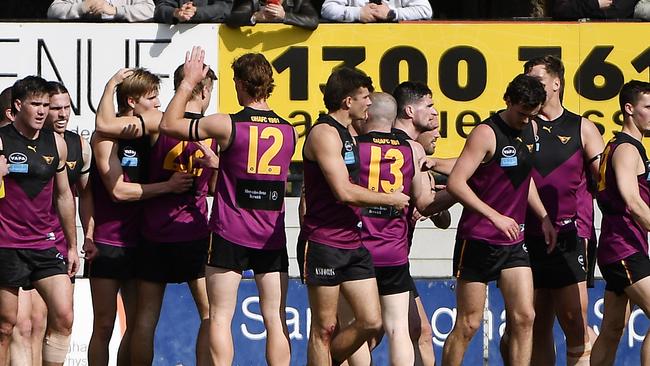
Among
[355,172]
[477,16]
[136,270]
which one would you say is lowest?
[136,270]

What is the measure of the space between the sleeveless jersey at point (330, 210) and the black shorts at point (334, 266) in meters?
0.06

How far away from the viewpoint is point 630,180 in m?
10.3

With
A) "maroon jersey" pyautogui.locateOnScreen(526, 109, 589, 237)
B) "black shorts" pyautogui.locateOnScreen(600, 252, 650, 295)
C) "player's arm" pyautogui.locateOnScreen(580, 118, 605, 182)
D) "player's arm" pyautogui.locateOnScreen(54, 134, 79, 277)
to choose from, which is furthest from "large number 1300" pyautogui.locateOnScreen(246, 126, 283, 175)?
"black shorts" pyautogui.locateOnScreen(600, 252, 650, 295)

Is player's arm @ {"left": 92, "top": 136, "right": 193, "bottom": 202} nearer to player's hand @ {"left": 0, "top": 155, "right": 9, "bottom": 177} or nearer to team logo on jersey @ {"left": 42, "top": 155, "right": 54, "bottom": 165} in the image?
team logo on jersey @ {"left": 42, "top": 155, "right": 54, "bottom": 165}

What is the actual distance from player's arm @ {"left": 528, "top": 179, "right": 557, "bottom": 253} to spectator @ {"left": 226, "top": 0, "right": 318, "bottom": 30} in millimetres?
3201

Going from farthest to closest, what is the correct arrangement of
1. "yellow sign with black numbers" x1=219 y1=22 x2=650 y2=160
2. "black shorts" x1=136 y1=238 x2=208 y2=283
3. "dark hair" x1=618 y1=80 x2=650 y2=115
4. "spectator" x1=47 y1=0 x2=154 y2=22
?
"spectator" x1=47 y1=0 x2=154 y2=22 → "yellow sign with black numbers" x1=219 y1=22 x2=650 y2=160 → "dark hair" x1=618 y1=80 x2=650 y2=115 → "black shorts" x1=136 y1=238 x2=208 y2=283

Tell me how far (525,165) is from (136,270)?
9.98ft

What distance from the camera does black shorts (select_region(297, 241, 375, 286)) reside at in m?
9.82

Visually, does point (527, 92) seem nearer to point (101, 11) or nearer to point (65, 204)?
point (65, 204)

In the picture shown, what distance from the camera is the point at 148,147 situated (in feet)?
35.0

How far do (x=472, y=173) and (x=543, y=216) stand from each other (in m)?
0.73

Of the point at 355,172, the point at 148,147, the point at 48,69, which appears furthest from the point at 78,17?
the point at 355,172

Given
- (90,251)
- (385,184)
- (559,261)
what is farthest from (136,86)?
(559,261)

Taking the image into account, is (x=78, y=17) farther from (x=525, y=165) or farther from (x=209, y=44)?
(x=525, y=165)
